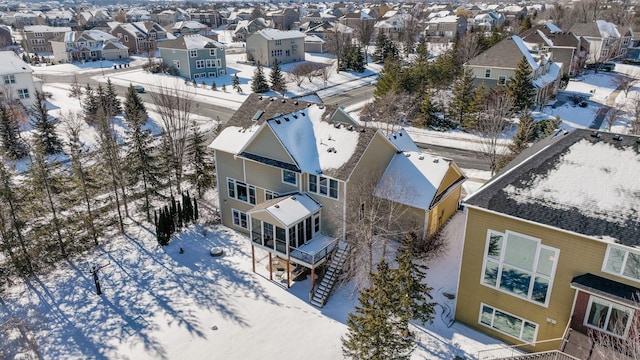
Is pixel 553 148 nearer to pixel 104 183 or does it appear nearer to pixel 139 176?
pixel 139 176

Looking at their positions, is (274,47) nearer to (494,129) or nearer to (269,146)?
(494,129)

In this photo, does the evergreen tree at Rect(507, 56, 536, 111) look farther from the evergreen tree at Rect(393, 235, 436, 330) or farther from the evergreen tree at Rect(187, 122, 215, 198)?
the evergreen tree at Rect(393, 235, 436, 330)

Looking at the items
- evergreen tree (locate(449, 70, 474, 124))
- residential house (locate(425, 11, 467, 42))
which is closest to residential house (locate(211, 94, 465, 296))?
A: evergreen tree (locate(449, 70, 474, 124))

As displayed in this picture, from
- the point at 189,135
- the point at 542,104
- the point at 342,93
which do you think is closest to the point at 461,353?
the point at 189,135

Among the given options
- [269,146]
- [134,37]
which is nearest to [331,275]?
[269,146]

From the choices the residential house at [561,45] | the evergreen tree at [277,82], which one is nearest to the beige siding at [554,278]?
the evergreen tree at [277,82]
